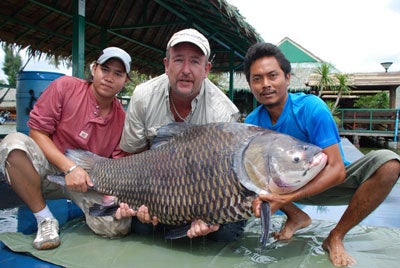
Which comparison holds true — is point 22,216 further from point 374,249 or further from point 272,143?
point 374,249

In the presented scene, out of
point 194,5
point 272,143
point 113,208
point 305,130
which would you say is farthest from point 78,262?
point 194,5

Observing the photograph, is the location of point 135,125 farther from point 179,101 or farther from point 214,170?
point 214,170

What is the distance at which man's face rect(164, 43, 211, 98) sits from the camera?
2.63 m

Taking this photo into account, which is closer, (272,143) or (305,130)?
(272,143)

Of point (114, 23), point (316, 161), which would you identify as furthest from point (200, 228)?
point (114, 23)

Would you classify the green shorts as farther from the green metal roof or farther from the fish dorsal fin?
the green metal roof

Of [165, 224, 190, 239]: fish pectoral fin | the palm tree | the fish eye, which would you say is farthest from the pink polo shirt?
the palm tree

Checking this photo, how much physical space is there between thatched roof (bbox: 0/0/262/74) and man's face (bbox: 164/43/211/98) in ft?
10.4

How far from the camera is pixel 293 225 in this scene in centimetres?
279

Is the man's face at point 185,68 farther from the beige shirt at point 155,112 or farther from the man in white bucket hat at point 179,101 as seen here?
the beige shirt at point 155,112

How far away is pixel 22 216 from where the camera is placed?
10.1ft

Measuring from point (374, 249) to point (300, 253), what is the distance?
0.54m

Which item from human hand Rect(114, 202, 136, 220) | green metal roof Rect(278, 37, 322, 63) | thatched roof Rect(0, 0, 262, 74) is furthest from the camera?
green metal roof Rect(278, 37, 322, 63)

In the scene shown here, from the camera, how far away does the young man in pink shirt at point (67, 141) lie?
254 cm
